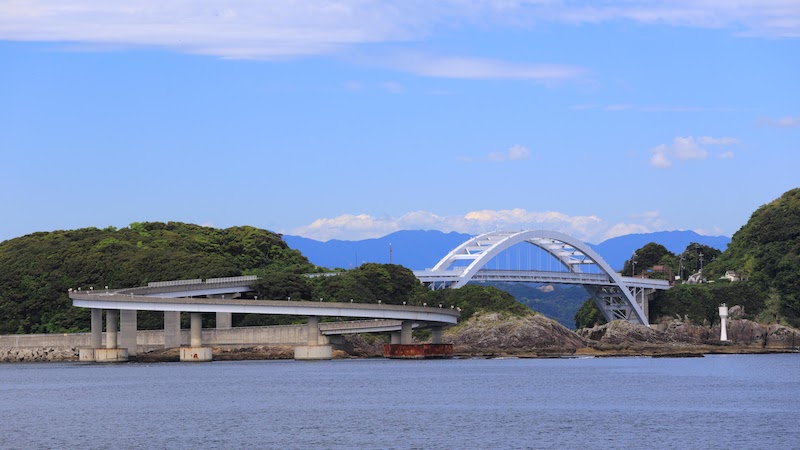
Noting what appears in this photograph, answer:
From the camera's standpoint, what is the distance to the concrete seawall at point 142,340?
120 m

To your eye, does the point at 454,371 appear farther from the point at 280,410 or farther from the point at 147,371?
the point at 280,410

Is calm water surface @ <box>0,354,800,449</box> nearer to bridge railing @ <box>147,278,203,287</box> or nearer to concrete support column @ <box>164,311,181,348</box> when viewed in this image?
concrete support column @ <box>164,311,181,348</box>

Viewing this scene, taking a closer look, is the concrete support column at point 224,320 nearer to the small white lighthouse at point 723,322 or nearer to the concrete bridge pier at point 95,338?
the concrete bridge pier at point 95,338

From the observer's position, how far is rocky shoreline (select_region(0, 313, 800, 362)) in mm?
124625

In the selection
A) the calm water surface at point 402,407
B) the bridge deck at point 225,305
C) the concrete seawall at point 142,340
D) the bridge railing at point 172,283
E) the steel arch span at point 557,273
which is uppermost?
the steel arch span at point 557,273

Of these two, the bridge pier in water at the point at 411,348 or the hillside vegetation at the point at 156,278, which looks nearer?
the bridge pier in water at the point at 411,348

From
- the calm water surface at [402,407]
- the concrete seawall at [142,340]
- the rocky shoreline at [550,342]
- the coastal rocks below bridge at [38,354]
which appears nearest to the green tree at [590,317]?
the rocky shoreline at [550,342]

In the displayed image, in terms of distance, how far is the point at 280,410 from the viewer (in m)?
64.2

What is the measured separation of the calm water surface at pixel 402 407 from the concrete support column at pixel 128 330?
41.8ft

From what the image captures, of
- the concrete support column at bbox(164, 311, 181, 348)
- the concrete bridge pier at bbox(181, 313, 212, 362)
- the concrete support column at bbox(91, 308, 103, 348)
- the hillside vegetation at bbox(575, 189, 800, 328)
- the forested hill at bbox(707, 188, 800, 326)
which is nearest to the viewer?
the concrete bridge pier at bbox(181, 313, 212, 362)

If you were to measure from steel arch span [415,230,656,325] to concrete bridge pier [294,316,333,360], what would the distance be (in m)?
30.0

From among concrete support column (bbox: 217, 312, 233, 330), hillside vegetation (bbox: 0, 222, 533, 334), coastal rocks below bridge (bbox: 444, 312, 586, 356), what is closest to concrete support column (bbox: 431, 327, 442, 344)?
coastal rocks below bridge (bbox: 444, 312, 586, 356)

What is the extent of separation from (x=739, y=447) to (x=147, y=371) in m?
61.1

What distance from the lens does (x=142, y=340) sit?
403 feet
